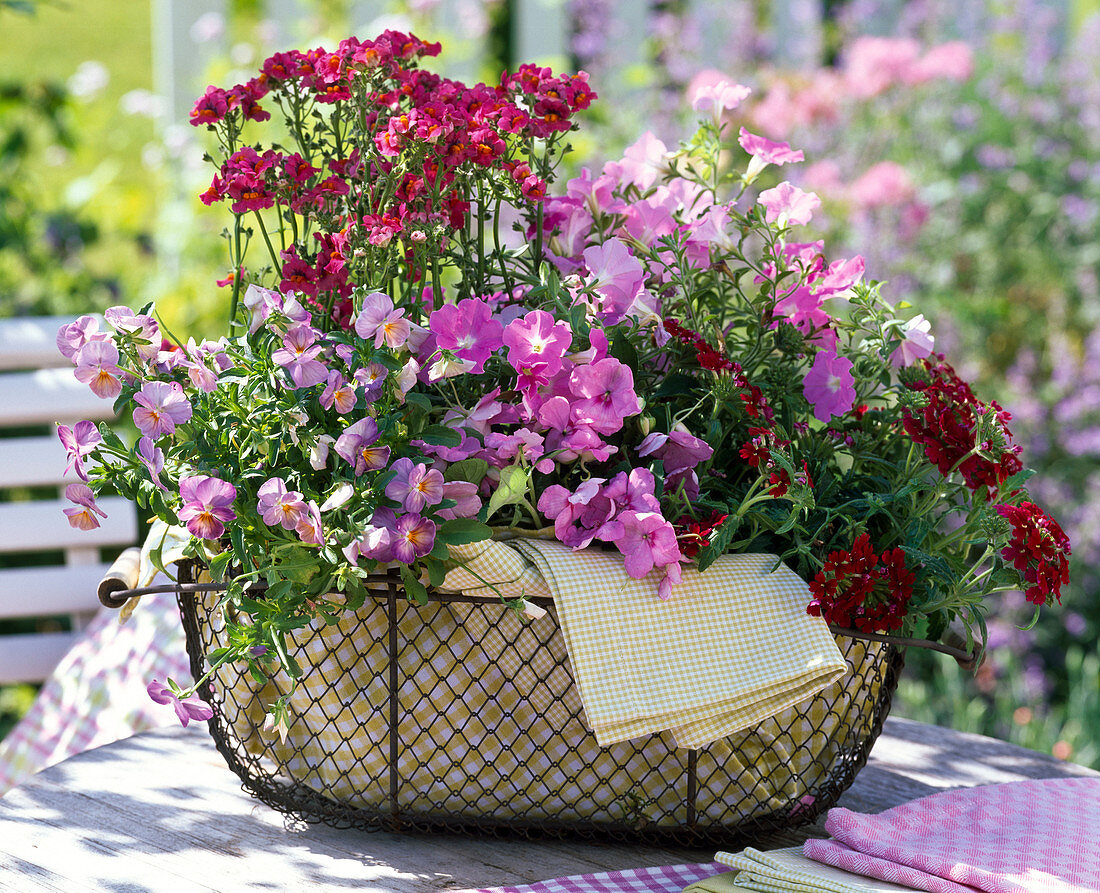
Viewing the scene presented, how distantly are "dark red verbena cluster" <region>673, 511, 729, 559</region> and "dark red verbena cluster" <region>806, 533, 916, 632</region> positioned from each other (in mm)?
84

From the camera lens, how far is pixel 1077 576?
9.61 feet

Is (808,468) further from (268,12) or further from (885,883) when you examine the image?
(268,12)

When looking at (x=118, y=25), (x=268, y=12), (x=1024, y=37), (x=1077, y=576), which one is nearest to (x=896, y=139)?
(x=1024, y=37)

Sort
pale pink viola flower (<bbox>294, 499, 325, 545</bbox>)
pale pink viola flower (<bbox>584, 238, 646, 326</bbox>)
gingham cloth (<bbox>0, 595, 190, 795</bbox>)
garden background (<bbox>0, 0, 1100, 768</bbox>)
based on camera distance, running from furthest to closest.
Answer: garden background (<bbox>0, 0, 1100, 768</bbox>) < gingham cloth (<bbox>0, 595, 190, 795</bbox>) < pale pink viola flower (<bbox>584, 238, 646, 326</bbox>) < pale pink viola flower (<bbox>294, 499, 325, 545</bbox>)

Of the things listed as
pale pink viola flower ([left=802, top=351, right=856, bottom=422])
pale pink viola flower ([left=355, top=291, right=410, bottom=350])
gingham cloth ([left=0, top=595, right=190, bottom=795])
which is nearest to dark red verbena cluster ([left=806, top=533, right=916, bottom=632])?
pale pink viola flower ([left=802, top=351, right=856, bottom=422])

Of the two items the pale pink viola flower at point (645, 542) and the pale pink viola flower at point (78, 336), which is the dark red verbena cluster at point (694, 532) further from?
the pale pink viola flower at point (78, 336)

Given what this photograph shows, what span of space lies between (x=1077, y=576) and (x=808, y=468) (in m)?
2.33

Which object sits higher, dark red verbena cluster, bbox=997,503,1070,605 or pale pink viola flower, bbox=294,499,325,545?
pale pink viola flower, bbox=294,499,325,545

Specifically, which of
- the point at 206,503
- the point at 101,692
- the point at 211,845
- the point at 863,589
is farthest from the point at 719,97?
the point at 101,692

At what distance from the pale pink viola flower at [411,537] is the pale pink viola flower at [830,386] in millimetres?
348

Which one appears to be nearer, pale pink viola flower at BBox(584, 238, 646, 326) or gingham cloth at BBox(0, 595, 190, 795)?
pale pink viola flower at BBox(584, 238, 646, 326)

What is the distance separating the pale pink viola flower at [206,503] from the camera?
80 cm

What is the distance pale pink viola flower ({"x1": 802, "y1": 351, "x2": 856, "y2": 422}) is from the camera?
36.4 inches

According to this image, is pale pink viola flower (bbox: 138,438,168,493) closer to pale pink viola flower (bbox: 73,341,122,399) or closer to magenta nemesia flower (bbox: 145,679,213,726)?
pale pink viola flower (bbox: 73,341,122,399)
